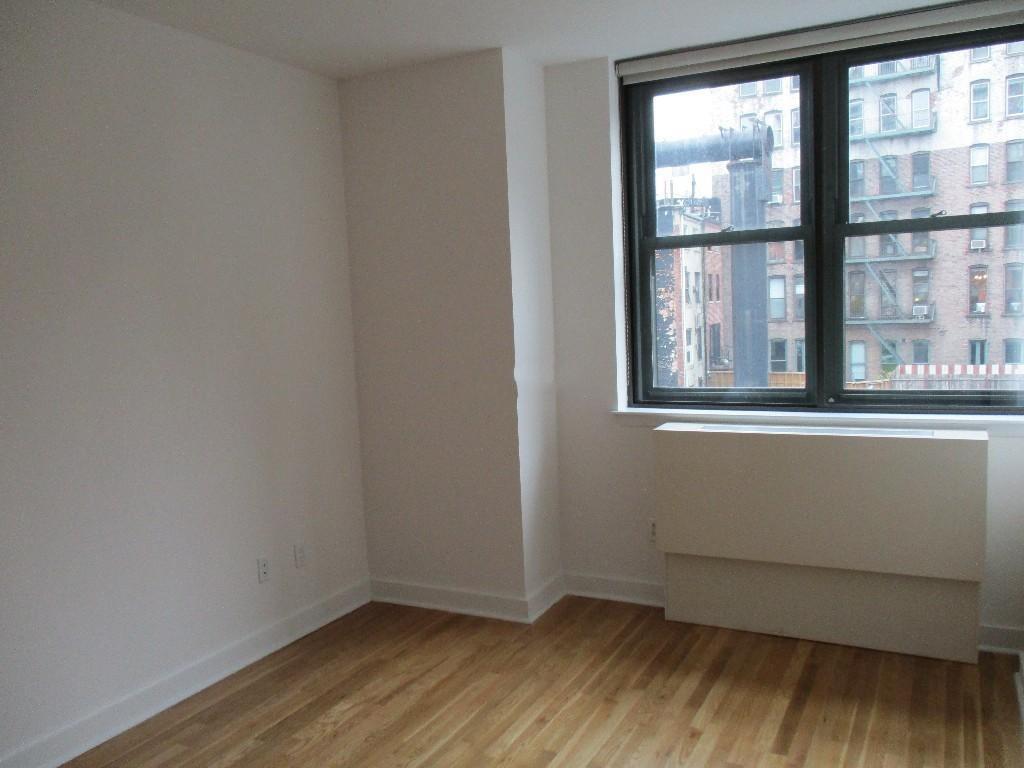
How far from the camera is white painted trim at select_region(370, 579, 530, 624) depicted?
3.91 m

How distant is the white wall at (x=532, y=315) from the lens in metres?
3.81

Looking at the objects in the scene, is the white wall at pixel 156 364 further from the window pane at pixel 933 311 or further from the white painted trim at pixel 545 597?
the window pane at pixel 933 311

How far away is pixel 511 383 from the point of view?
3.83 m

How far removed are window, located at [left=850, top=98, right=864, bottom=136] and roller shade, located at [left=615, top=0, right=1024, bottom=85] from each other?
230 millimetres

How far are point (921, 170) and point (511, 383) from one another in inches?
76.7

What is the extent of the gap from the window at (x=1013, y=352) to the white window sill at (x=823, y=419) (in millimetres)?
261

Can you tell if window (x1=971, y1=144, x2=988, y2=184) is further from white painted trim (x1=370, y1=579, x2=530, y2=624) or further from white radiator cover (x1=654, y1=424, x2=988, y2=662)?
white painted trim (x1=370, y1=579, x2=530, y2=624)

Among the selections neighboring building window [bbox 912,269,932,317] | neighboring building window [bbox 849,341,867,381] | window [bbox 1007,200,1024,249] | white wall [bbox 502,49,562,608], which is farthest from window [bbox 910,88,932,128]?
white wall [bbox 502,49,562,608]

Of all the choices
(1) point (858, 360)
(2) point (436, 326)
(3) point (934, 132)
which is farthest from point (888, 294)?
(2) point (436, 326)

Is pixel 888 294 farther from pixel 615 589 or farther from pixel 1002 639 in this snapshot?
pixel 615 589

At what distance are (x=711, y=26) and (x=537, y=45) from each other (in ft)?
2.41

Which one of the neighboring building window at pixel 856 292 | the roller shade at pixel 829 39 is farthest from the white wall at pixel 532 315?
the neighboring building window at pixel 856 292

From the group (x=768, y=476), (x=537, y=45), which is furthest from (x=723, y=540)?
(x=537, y=45)

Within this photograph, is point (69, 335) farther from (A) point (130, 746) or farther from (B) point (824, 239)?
(B) point (824, 239)
